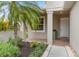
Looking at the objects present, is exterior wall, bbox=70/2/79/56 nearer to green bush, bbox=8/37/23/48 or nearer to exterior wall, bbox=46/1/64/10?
green bush, bbox=8/37/23/48

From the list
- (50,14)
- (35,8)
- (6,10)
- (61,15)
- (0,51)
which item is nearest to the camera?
(0,51)

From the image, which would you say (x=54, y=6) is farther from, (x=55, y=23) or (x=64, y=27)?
(x=64, y=27)

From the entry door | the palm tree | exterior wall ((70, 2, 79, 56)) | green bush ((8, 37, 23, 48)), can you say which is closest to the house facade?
the entry door

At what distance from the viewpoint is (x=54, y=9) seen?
1393 cm

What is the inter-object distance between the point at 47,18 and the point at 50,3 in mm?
999

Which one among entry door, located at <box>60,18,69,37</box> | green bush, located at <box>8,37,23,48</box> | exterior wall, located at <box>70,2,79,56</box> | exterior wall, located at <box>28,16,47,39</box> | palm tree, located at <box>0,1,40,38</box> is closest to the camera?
exterior wall, located at <box>70,2,79,56</box>

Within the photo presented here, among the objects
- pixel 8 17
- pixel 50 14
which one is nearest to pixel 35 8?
pixel 8 17

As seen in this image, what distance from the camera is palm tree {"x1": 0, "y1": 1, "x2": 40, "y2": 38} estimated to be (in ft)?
32.4

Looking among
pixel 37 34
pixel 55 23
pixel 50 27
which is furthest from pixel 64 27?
pixel 50 27

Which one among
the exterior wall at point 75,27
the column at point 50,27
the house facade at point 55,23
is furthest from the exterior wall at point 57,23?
the exterior wall at point 75,27

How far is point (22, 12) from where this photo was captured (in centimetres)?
1023

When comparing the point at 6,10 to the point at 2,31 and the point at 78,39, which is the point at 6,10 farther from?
the point at 78,39

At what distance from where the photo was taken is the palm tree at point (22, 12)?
9891 mm

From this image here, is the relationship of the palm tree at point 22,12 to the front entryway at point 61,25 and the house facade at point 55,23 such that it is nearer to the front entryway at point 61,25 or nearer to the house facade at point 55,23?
the house facade at point 55,23
